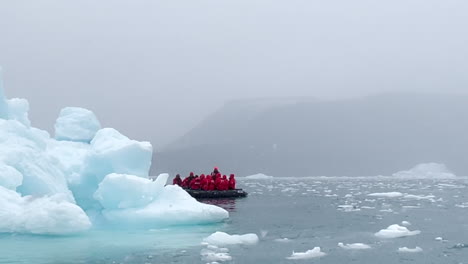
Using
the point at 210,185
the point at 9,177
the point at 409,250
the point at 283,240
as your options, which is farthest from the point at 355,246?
the point at 210,185

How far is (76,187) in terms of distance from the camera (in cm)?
1853

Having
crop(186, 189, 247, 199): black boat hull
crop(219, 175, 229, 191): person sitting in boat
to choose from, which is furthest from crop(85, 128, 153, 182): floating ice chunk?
crop(219, 175, 229, 191): person sitting in boat

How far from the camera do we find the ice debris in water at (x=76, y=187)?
14133 mm

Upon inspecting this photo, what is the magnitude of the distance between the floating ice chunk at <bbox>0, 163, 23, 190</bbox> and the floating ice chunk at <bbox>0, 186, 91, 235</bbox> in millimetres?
359

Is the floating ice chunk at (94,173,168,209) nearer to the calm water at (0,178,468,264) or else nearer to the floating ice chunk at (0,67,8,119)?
the calm water at (0,178,468,264)

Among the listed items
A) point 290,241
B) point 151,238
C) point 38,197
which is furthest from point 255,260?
point 38,197

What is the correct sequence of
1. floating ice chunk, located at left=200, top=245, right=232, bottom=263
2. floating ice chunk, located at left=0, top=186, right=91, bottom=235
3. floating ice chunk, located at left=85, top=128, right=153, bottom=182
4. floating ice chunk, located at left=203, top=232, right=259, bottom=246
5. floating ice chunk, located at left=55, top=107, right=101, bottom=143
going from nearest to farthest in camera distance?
floating ice chunk, located at left=200, top=245, right=232, bottom=263 < floating ice chunk, located at left=203, top=232, right=259, bottom=246 < floating ice chunk, located at left=0, top=186, right=91, bottom=235 < floating ice chunk, located at left=85, top=128, right=153, bottom=182 < floating ice chunk, located at left=55, top=107, right=101, bottom=143

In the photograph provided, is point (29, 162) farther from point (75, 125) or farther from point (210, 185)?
point (210, 185)

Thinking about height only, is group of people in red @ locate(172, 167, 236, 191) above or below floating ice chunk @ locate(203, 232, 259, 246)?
above

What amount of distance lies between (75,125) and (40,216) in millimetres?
7479

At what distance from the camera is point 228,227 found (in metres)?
16.4

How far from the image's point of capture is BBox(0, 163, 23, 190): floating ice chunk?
14.6 m

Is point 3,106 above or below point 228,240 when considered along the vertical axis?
above

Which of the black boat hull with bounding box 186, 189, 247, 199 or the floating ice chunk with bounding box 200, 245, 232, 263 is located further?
the black boat hull with bounding box 186, 189, 247, 199
